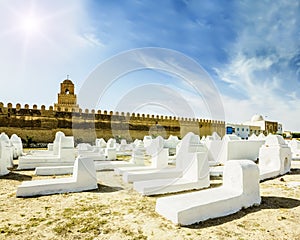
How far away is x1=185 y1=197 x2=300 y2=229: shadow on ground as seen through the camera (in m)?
3.77

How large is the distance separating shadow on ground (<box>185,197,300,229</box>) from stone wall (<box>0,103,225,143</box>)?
2241 cm

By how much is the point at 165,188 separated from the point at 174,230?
242 centimetres

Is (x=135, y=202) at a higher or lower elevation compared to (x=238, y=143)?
lower

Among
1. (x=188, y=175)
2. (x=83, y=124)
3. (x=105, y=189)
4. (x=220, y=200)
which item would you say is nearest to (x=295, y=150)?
(x=188, y=175)

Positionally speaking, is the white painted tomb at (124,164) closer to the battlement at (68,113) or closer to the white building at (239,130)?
the battlement at (68,113)

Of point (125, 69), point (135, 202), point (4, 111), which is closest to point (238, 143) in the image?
point (125, 69)

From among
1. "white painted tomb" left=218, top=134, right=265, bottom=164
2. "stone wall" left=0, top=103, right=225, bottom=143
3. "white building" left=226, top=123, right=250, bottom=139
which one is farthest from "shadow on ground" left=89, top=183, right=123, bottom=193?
"white building" left=226, top=123, right=250, bottom=139

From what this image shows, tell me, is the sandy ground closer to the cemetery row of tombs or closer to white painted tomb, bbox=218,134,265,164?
the cemetery row of tombs

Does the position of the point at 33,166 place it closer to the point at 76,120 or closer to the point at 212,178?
the point at 212,178

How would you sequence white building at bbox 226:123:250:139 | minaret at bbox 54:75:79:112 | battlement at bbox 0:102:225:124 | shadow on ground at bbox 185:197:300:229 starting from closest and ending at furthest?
shadow on ground at bbox 185:197:300:229, battlement at bbox 0:102:225:124, minaret at bbox 54:75:79:112, white building at bbox 226:123:250:139

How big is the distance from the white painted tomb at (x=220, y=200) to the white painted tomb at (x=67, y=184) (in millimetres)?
2641

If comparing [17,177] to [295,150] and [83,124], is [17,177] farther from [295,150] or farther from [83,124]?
[83,124]

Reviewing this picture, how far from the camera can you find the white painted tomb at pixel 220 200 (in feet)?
12.4

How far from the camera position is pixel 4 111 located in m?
21.2
